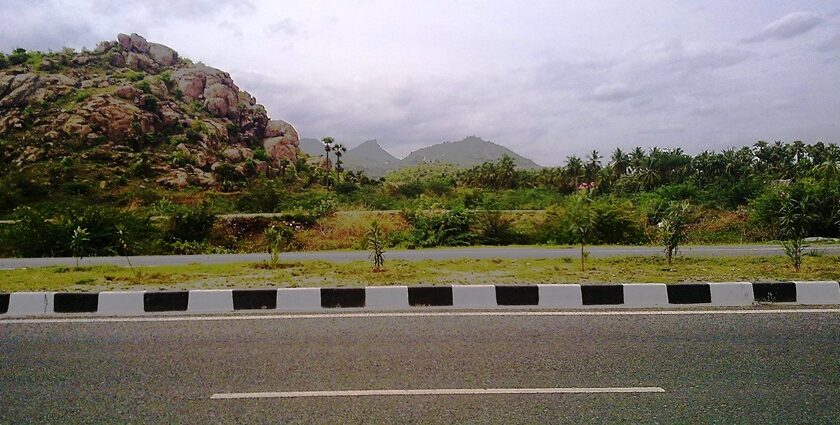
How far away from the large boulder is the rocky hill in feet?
0.45

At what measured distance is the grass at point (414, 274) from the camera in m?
9.17

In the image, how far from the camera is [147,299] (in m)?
7.97

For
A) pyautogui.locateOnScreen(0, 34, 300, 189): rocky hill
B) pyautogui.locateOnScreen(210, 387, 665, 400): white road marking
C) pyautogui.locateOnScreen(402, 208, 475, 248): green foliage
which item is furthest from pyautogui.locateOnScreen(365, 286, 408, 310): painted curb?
pyautogui.locateOnScreen(0, 34, 300, 189): rocky hill

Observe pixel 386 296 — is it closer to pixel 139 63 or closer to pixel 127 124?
pixel 127 124

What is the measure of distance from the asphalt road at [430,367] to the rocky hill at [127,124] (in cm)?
4722

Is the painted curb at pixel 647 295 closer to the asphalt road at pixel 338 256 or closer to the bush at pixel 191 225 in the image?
the asphalt road at pixel 338 256

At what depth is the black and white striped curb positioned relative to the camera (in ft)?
26.1

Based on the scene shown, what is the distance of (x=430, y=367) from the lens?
16.5 ft

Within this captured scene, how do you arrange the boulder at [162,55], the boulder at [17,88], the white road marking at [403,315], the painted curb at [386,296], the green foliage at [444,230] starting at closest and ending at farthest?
1. the white road marking at [403,315]
2. the painted curb at [386,296]
3. the green foliage at [444,230]
4. the boulder at [17,88]
5. the boulder at [162,55]

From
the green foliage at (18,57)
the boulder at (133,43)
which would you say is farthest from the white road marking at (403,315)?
the boulder at (133,43)

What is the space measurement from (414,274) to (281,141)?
2597 inches

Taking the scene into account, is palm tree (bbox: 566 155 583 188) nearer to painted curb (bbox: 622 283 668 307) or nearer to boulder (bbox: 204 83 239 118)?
boulder (bbox: 204 83 239 118)

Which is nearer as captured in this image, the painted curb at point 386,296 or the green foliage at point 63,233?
the painted curb at point 386,296

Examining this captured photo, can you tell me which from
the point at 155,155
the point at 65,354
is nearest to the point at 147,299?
the point at 65,354
